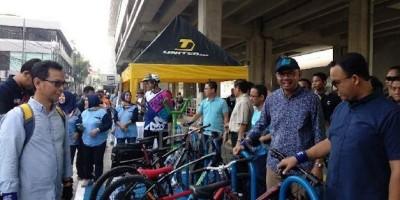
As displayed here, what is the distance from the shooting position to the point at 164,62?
7.52 meters

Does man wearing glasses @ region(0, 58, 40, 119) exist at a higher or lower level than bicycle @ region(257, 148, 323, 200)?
higher

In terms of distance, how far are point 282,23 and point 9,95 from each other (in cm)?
1800

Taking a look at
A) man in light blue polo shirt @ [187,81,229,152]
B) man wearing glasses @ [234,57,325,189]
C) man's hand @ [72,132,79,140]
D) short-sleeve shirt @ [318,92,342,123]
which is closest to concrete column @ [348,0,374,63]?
short-sleeve shirt @ [318,92,342,123]

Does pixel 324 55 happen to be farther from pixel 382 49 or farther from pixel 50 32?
pixel 50 32

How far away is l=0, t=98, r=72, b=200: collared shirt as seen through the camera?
2619 mm

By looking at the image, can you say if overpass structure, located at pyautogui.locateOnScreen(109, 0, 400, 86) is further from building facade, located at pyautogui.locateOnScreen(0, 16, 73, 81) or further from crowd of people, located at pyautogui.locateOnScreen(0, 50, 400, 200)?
building facade, located at pyautogui.locateOnScreen(0, 16, 73, 81)

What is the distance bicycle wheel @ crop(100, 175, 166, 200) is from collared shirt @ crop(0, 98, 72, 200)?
1.46 m

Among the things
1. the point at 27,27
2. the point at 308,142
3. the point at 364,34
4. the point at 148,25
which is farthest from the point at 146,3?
the point at 27,27

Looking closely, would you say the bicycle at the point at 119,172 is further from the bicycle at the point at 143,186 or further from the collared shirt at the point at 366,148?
the collared shirt at the point at 366,148

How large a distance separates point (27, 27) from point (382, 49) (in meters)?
57.3

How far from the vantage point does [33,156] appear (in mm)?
2758

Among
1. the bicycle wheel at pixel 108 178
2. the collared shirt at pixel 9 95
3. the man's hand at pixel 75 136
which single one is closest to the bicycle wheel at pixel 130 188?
the bicycle wheel at pixel 108 178

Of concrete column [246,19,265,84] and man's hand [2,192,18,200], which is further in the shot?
concrete column [246,19,265,84]

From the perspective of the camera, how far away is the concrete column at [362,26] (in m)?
14.9
